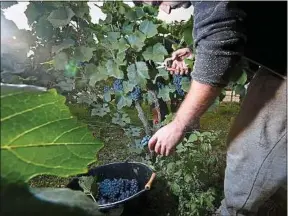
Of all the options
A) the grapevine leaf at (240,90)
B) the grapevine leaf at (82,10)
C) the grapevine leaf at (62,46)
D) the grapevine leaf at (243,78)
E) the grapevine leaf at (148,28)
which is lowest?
the grapevine leaf at (240,90)

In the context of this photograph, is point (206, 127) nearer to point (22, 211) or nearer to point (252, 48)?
point (252, 48)

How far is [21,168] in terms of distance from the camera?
0.57 feet

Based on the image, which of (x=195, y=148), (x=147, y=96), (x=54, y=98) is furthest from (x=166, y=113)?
(x=54, y=98)

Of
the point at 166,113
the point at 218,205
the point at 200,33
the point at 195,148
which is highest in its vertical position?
the point at 200,33

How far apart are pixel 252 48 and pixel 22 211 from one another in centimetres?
35

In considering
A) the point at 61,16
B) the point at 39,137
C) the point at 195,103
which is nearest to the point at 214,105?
the point at 195,103

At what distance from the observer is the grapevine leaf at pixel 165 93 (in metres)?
0.58

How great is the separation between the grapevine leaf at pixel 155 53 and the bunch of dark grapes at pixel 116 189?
0.21m

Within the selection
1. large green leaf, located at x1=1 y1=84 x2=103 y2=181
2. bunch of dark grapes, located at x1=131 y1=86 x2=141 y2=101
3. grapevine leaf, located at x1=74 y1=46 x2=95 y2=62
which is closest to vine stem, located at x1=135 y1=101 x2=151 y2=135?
bunch of dark grapes, located at x1=131 y1=86 x2=141 y2=101

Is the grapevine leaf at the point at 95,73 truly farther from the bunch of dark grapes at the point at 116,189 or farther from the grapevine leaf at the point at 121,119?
the bunch of dark grapes at the point at 116,189

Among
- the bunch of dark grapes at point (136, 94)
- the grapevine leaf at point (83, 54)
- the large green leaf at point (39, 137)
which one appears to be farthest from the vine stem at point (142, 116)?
the large green leaf at point (39, 137)

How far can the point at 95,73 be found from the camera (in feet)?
1.57

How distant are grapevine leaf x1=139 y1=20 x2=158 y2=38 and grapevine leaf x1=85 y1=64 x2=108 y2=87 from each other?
0.23ft

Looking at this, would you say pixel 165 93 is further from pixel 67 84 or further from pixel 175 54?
pixel 67 84
